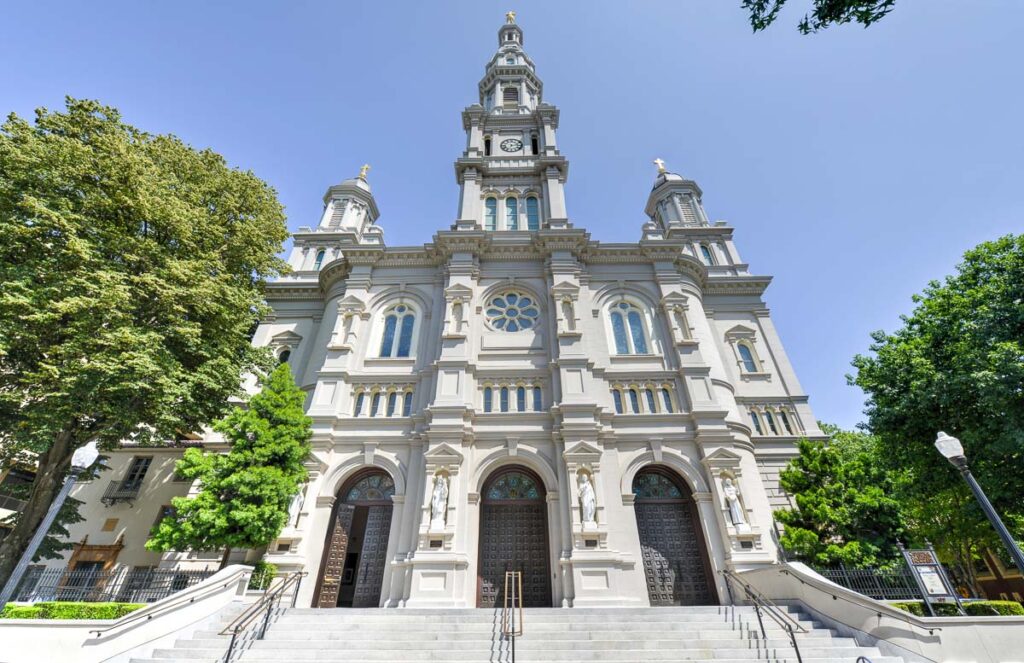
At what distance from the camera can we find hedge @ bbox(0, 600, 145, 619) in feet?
31.4

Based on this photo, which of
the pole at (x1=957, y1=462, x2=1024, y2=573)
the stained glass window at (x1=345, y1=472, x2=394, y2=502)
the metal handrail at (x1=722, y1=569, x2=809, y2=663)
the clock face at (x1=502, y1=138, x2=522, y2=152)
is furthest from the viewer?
the clock face at (x1=502, y1=138, x2=522, y2=152)

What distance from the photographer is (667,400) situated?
18.4 meters

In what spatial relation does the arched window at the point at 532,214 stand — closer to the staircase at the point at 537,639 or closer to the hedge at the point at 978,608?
the staircase at the point at 537,639

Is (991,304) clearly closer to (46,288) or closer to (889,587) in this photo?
(889,587)

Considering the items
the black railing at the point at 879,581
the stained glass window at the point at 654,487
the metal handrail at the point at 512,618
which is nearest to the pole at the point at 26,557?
the metal handrail at the point at 512,618

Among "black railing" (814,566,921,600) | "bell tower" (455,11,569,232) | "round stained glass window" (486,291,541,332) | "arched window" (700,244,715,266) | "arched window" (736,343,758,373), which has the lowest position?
"black railing" (814,566,921,600)

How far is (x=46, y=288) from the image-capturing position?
1184cm

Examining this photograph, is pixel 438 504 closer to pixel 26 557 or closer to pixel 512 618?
pixel 512 618

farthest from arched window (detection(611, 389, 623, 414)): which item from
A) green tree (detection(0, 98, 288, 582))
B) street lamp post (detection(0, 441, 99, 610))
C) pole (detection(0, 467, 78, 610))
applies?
pole (detection(0, 467, 78, 610))

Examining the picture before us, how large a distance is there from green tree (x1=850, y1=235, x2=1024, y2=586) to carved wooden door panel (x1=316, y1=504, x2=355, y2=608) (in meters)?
20.0

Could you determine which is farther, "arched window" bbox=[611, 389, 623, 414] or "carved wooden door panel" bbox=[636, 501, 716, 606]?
"arched window" bbox=[611, 389, 623, 414]

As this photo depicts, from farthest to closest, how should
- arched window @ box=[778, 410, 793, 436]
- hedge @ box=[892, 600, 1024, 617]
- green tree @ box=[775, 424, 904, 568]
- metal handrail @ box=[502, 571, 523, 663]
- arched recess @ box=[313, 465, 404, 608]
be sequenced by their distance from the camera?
arched window @ box=[778, 410, 793, 436] → arched recess @ box=[313, 465, 404, 608] → green tree @ box=[775, 424, 904, 568] → hedge @ box=[892, 600, 1024, 617] → metal handrail @ box=[502, 571, 523, 663]

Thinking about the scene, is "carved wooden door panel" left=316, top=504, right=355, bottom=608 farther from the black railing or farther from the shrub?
the black railing

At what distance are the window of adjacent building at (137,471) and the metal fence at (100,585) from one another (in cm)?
787
